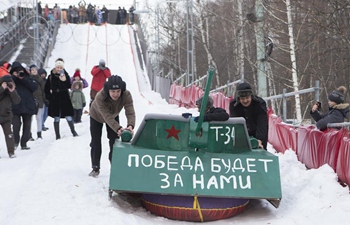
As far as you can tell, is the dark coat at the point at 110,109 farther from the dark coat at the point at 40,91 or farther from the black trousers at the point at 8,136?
the dark coat at the point at 40,91

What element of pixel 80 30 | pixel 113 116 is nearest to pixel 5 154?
pixel 113 116

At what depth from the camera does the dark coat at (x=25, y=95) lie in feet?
47.7

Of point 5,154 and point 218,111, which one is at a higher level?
point 218,111

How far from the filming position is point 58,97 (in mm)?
15414

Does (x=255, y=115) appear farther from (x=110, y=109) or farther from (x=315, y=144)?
(x=110, y=109)

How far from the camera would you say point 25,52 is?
39.0 meters

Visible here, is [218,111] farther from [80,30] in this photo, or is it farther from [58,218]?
[80,30]

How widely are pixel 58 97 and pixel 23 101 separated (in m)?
1.01

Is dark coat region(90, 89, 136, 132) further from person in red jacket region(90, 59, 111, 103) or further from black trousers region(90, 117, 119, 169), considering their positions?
person in red jacket region(90, 59, 111, 103)

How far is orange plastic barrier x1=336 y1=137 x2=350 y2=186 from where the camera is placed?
8.53m

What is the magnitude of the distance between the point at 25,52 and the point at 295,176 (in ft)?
102

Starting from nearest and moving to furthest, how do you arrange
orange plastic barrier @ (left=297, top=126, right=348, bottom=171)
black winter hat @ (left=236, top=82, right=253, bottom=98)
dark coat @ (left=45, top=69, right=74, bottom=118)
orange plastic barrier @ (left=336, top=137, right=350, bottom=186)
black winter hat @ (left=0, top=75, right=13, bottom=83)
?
orange plastic barrier @ (left=336, top=137, right=350, bottom=186), orange plastic barrier @ (left=297, top=126, right=348, bottom=171), black winter hat @ (left=236, top=82, right=253, bottom=98), black winter hat @ (left=0, top=75, right=13, bottom=83), dark coat @ (left=45, top=69, right=74, bottom=118)

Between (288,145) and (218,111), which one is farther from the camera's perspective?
(288,145)

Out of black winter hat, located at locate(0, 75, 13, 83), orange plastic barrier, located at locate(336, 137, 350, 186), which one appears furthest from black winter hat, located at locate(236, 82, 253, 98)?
black winter hat, located at locate(0, 75, 13, 83)
